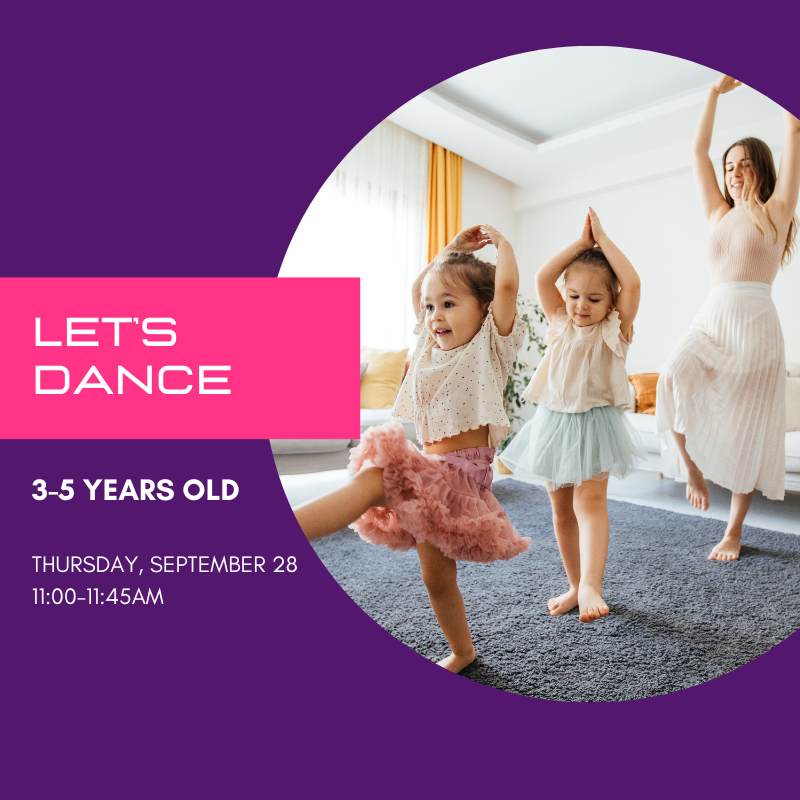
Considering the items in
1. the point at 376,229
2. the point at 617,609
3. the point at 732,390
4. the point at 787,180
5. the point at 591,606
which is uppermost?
the point at 376,229

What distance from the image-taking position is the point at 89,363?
28.2 inches

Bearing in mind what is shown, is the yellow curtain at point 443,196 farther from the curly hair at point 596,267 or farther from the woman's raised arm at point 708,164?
the curly hair at point 596,267

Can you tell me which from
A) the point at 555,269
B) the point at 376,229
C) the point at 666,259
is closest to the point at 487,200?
the point at 376,229

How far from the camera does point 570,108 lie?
2.90m

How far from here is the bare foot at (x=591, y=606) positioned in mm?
1073

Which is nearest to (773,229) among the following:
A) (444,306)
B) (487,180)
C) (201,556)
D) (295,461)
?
(444,306)

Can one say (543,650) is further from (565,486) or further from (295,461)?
(295,461)

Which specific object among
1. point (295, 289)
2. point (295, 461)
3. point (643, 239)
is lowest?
point (295, 461)

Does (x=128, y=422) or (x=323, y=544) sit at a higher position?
(x=128, y=422)

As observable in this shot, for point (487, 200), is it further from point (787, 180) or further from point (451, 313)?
point (451, 313)

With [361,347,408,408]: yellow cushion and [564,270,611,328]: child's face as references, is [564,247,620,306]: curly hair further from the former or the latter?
[361,347,408,408]: yellow cushion

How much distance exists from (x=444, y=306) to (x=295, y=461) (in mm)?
1389

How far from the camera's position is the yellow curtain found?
3508 millimetres

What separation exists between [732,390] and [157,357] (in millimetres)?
1410
